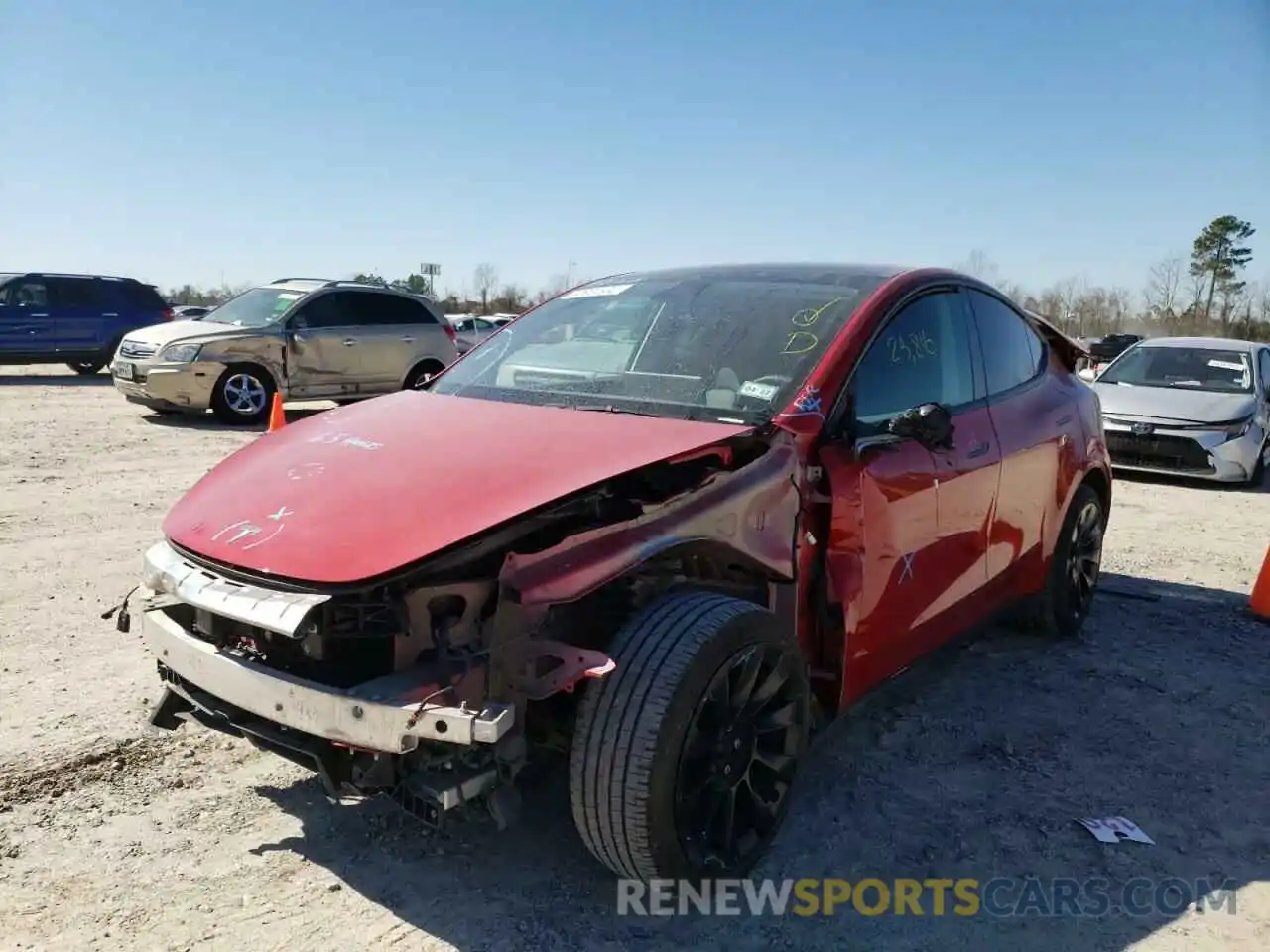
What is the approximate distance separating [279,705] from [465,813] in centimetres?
51

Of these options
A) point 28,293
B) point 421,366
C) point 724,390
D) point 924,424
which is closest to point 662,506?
point 724,390

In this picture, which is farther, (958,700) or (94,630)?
(94,630)

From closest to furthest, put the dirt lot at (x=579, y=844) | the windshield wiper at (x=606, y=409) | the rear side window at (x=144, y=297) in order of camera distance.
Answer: the dirt lot at (x=579, y=844)
the windshield wiper at (x=606, y=409)
the rear side window at (x=144, y=297)

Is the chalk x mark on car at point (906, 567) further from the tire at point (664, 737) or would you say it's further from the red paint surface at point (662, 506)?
the tire at point (664, 737)

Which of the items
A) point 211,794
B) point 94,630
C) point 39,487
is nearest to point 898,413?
point 211,794

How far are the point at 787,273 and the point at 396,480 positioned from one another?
1.93 metres

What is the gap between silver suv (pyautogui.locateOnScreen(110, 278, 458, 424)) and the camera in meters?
11.4

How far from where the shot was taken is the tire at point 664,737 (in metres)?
2.36

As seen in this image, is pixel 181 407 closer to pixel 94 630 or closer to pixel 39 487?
pixel 39 487

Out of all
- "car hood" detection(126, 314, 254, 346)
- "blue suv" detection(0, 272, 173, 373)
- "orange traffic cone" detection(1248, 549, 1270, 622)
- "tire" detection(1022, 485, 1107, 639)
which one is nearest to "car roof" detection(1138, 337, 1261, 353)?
"orange traffic cone" detection(1248, 549, 1270, 622)

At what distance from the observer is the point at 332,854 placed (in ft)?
9.30

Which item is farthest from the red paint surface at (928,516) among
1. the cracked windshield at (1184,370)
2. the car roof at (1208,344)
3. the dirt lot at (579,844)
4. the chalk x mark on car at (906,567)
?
the car roof at (1208,344)

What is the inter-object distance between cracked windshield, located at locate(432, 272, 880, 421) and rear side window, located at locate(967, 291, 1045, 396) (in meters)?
0.78

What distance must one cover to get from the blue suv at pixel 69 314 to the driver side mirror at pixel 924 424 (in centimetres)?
1824
